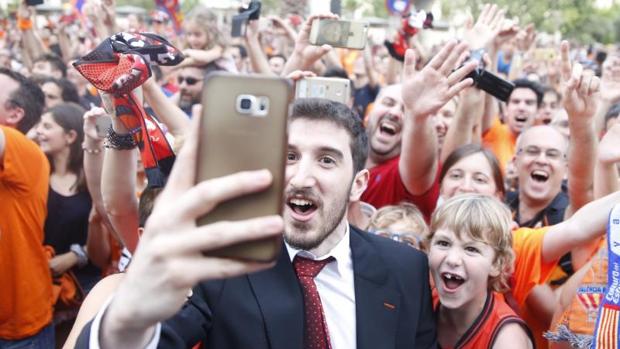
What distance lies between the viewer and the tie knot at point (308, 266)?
1808mm

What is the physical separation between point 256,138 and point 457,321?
155 cm

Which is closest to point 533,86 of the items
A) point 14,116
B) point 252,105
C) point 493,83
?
point 493,83

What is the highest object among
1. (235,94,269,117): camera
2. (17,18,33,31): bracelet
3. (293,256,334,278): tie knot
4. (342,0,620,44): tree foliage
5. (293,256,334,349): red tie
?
(342,0,620,44): tree foliage

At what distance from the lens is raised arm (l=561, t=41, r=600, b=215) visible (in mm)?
2783

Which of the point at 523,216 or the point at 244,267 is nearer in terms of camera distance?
the point at 244,267

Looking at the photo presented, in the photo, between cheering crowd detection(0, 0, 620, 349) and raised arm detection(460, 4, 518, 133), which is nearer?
cheering crowd detection(0, 0, 620, 349)

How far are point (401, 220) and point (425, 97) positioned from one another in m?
0.57

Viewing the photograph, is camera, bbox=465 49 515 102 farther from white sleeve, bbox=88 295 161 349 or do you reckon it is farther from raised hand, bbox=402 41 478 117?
white sleeve, bbox=88 295 161 349

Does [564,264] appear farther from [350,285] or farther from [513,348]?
[350,285]

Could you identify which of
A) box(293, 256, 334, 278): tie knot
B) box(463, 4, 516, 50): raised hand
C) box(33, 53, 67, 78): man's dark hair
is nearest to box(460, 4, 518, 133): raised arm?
box(463, 4, 516, 50): raised hand

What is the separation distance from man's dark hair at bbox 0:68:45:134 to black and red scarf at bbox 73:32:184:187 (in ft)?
5.07

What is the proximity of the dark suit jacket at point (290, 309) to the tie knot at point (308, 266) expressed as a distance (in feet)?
0.21

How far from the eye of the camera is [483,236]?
7.59 feet

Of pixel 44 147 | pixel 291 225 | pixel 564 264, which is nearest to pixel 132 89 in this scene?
pixel 291 225
